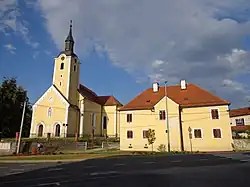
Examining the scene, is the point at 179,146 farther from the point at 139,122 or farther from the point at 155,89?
the point at 155,89

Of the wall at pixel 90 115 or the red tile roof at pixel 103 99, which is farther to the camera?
the red tile roof at pixel 103 99

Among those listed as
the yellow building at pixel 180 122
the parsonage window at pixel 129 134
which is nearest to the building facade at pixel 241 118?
the yellow building at pixel 180 122

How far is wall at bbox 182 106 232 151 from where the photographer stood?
36.9 meters

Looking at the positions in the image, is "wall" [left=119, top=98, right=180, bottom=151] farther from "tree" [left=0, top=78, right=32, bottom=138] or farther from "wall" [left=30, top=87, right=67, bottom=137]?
"tree" [left=0, top=78, right=32, bottom=138]

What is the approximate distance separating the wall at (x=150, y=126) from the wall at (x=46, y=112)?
15696mm

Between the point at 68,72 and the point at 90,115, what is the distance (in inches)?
440

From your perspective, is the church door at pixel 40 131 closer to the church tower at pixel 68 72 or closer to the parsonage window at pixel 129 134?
the church tower at pixel 68 72

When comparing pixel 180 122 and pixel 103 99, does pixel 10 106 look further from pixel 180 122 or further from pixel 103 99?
pixel 180 122

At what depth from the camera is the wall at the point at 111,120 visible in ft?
204

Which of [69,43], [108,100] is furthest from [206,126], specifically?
[69,43]

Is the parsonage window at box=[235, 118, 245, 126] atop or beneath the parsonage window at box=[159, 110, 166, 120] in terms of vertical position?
atop

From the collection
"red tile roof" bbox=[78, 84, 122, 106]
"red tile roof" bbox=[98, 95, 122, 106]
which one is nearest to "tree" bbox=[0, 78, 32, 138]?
"red tile roof" bbox=[78, 84, 122, 106]

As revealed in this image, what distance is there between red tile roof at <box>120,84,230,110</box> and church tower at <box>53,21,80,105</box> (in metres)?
17.1

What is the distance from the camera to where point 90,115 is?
2301 inches
